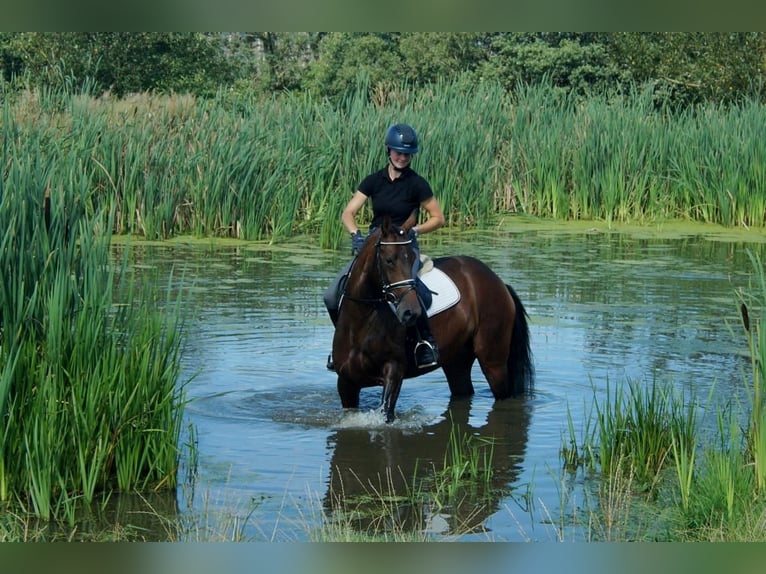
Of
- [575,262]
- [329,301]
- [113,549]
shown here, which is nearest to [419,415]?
[329,301]

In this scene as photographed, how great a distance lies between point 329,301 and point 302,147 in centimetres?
1011

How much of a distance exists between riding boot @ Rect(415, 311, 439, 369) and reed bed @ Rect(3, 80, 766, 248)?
7627 mm

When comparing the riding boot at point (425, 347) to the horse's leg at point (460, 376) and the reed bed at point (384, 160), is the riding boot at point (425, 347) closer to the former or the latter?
the horse's leg at point (460, 376)

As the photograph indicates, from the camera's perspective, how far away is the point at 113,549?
3.65m

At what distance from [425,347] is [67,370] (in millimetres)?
2806

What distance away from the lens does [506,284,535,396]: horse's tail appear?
9.13 m

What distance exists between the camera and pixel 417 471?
7246 mm

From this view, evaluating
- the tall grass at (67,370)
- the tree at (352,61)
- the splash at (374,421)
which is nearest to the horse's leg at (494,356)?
the splash at (374,421)

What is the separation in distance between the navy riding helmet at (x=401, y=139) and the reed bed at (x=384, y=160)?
24.9 feet

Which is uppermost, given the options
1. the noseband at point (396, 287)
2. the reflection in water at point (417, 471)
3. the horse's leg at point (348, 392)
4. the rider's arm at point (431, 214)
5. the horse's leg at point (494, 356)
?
the rider's arm at point (431, 214)

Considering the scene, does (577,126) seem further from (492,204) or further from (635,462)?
(635,462)

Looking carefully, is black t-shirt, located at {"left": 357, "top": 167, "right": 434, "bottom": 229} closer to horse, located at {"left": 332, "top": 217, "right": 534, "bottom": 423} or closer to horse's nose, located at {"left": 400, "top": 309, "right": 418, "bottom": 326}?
horse, located at {"left": 332, "top": 217, "right": 534, "bottom": 423}

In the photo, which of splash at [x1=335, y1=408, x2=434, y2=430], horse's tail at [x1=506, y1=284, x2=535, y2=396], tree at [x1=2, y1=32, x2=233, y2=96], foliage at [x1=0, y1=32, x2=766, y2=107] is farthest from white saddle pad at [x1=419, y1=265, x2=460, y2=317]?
tree at [x1=2, y1=32, x2=233, y2=96]

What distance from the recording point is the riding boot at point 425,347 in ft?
27.2
